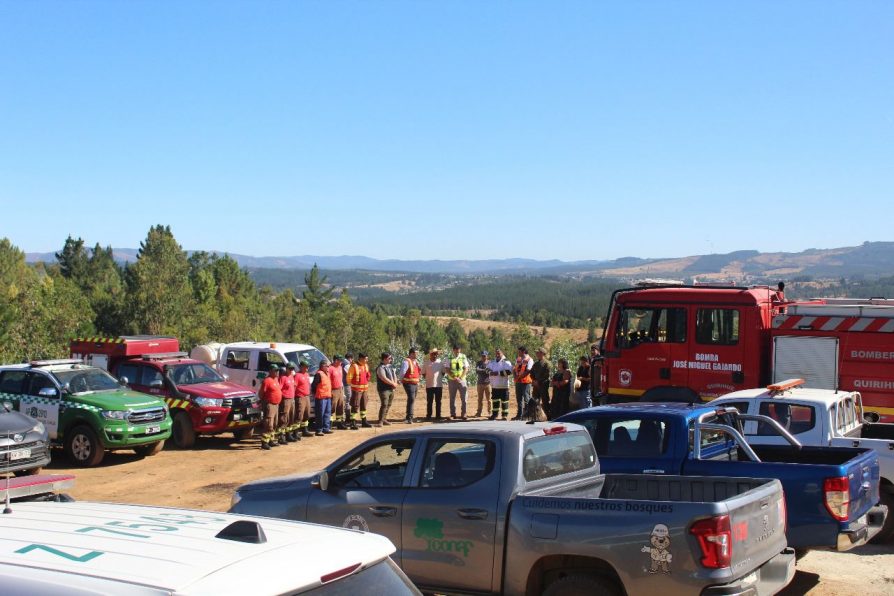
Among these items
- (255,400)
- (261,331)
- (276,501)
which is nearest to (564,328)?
(261,331)

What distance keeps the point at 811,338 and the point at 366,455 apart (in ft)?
33.8

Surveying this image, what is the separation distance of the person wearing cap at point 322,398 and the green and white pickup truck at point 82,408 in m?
3.48

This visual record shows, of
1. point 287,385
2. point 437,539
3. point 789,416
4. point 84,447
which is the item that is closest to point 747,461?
point 789,416

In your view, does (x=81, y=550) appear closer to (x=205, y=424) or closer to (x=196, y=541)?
(x=196, y=541)

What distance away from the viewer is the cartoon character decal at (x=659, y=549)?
6195 millimetres

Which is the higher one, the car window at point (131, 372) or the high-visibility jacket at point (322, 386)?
the car window at point (131, 372)

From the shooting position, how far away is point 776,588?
670 cm

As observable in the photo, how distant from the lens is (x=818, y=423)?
1137 centimetres

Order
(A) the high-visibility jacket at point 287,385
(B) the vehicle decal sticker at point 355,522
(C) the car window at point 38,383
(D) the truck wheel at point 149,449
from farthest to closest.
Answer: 1. (A) the high-visibility jacket at point 287,385
2. (D) the truck wheel at point 149,449
3. (C) the car window at point 38,383
4. (B) the vehicle decal sticker at point 355,522

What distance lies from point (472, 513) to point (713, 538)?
2.01m

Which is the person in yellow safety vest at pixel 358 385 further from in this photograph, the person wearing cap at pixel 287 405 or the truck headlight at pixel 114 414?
the truck headlight at pixel 114 414

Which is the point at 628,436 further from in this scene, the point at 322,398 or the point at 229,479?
the point at 322,398


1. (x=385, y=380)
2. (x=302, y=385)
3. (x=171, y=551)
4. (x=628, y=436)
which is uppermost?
(x=171, y=551)

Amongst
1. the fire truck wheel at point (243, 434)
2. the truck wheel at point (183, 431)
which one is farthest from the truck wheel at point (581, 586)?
the fire truck wheel at point (243, 434)
